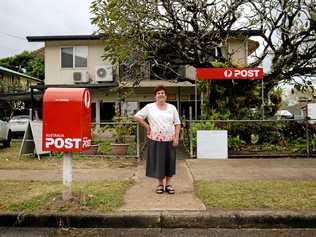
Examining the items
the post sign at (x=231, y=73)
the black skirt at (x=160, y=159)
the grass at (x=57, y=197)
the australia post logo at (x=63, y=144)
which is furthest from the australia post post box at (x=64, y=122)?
the post sign at (x=231, y=73)

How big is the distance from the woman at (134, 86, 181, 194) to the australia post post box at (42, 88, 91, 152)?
115 centimetres

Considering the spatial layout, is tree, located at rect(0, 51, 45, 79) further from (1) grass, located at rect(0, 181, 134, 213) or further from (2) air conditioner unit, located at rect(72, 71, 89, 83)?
(1) grass, located at rect(0, 181, 134, 213)

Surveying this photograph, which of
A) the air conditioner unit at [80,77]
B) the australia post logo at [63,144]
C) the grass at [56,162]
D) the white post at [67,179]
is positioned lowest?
the grass at [56,162]

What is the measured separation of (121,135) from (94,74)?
12104 mm

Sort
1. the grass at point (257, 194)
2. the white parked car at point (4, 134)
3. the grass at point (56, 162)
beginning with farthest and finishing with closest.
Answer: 1. the white parked car at point (4, 134)
2. the grass at point (56, 162)
3. the grass at point (257, 194)

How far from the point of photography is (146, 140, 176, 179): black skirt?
23.8ft

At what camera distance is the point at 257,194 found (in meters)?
6.97

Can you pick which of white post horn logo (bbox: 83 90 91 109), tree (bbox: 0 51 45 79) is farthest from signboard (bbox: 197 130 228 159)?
tree (bbox: 0 51 45 79)

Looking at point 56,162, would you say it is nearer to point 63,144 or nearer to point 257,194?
point 63,144

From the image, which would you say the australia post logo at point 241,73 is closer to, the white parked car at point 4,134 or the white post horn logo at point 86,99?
the white post horn logo at point 86,99

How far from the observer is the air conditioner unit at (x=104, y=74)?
77.7 ft

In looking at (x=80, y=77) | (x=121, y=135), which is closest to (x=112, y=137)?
(x=121, y=135)

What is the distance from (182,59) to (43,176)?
9011mm

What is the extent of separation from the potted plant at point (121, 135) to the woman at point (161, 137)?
5291mm
